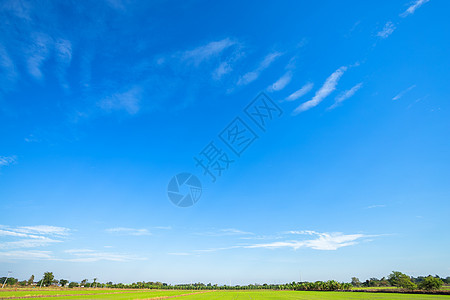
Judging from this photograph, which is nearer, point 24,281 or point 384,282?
point 24,281

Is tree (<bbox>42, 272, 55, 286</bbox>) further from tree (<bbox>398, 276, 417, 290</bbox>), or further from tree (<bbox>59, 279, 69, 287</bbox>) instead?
tree (<bbox>398, 276, 417, 290</bbox>)

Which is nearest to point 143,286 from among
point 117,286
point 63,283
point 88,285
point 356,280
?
point 117,286

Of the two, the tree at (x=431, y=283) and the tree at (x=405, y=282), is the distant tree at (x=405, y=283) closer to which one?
the tree at (x=405, y=282)

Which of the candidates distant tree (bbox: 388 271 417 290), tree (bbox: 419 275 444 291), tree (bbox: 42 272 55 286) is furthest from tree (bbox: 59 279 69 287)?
distant tree (bbox: 388 271 417 290)

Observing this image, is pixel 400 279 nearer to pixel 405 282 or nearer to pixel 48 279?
pixel 405 282

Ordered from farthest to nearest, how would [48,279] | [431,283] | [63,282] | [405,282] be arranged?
[63,282]
[48,279]
[405,282]
[431,283]

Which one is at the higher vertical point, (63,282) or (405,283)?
(63,282)

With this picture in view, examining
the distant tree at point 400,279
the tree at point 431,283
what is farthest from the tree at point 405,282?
the tree at point 431,283

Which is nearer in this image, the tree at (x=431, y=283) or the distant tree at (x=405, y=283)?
the tree at (x=431, y=283)

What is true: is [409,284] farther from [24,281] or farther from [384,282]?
[24,281]

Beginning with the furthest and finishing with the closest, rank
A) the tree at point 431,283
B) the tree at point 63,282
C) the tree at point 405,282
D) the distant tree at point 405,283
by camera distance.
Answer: the tree at point 63,282 → the tree at point 405,282 → the distant tree at point 405,283 → the tree at point 431,283

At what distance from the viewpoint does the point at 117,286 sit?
373 feet

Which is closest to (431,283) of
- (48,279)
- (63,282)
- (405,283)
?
(405,283)

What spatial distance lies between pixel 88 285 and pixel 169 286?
43.5 metres
